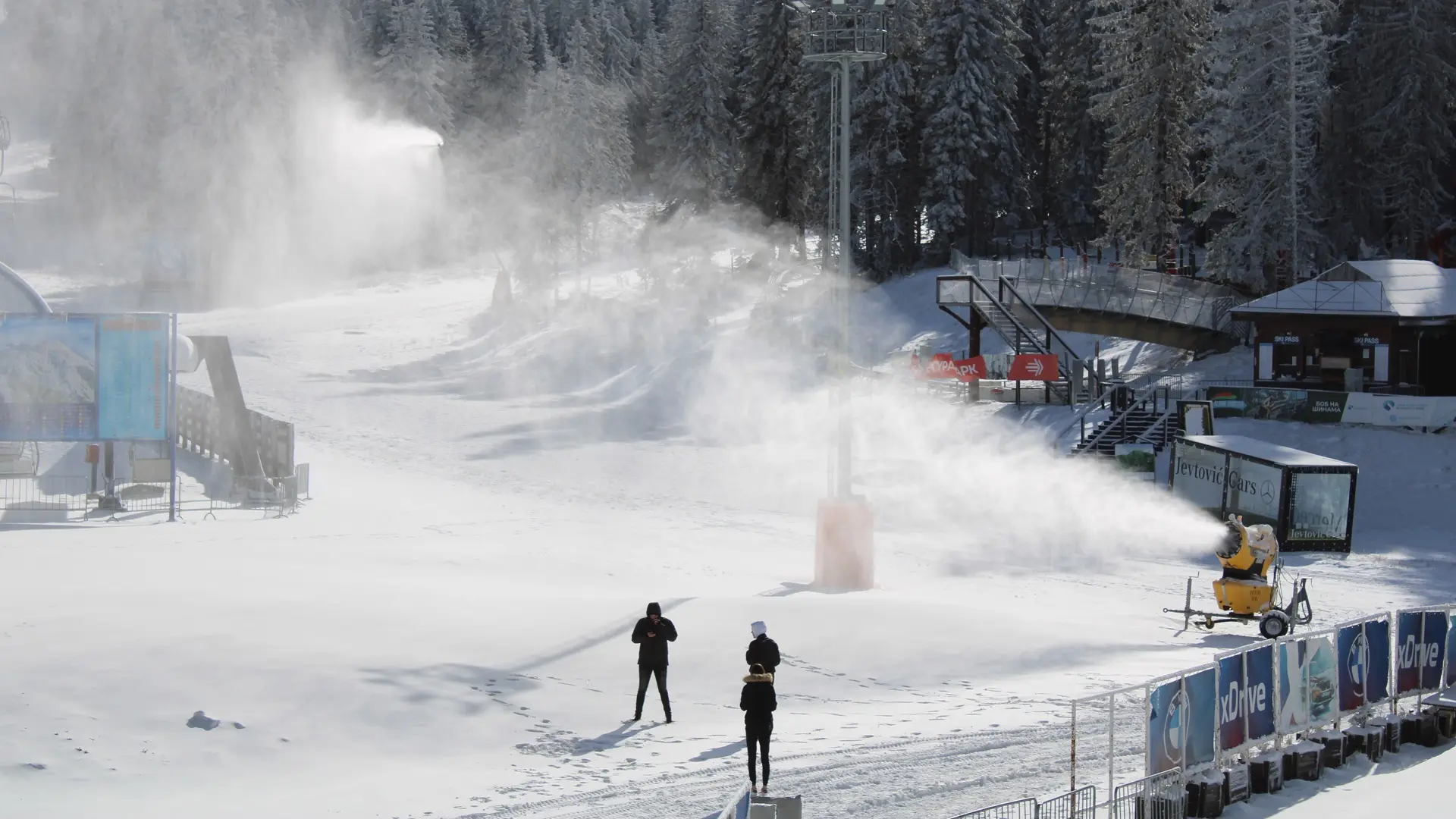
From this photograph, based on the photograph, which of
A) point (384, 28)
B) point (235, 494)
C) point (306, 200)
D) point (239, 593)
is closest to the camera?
point (239, 593)

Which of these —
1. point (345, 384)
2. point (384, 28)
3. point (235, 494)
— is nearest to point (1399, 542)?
point (235, 494)

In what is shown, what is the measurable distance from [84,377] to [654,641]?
14744 mm

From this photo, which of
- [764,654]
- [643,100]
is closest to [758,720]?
[764,654]

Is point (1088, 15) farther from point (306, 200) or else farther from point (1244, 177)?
point (306, 200)

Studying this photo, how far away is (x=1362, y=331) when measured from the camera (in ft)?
125

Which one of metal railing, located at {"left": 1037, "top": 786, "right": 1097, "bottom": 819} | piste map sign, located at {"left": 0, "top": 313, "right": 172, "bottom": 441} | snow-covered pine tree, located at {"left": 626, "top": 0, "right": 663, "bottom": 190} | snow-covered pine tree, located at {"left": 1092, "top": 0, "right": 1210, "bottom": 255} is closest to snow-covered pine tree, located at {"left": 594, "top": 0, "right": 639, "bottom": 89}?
snow-covered pine tree, located at {"left": 626, "top": 0, "right": 663, "bottom": 190}

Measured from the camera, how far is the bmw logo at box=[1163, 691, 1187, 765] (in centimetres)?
1074

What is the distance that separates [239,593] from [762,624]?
738 cm

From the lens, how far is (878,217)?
5528 centimetres

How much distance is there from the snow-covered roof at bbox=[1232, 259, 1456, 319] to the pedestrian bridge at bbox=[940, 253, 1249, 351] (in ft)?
10.7

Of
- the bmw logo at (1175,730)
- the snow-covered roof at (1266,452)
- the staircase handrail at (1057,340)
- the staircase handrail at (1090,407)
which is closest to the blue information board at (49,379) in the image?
the bmw logo at (1175,730)

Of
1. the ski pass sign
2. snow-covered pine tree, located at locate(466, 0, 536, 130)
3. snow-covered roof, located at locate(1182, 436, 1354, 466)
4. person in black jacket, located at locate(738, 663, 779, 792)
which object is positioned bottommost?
person in black jacket, located at locate(738, 663, 779, 792)

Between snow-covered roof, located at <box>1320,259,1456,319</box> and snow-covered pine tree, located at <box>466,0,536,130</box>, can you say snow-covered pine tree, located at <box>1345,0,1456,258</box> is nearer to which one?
snow-covered roof, located at <box>1320,259,1456,319</box>

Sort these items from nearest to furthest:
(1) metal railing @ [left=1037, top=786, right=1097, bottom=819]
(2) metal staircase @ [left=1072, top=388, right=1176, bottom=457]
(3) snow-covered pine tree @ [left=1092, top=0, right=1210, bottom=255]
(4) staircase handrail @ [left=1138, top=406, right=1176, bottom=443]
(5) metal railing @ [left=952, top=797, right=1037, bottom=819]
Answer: (5) metal railing @ [left=952, top=797, right=1037, bottom=819] → (1) metal railing @ [left=1037, top=786, right=1097, bottom=819] → (2) metal staircase @ [left=1072, top=388, right=1176, bottom=457] → (4) staircase handrail @ [left=1138, top=406, right=1176, bottom=443] → (3) snow-covered pine tree @ [left=1092, top=0, right=1210, bottom=255]
